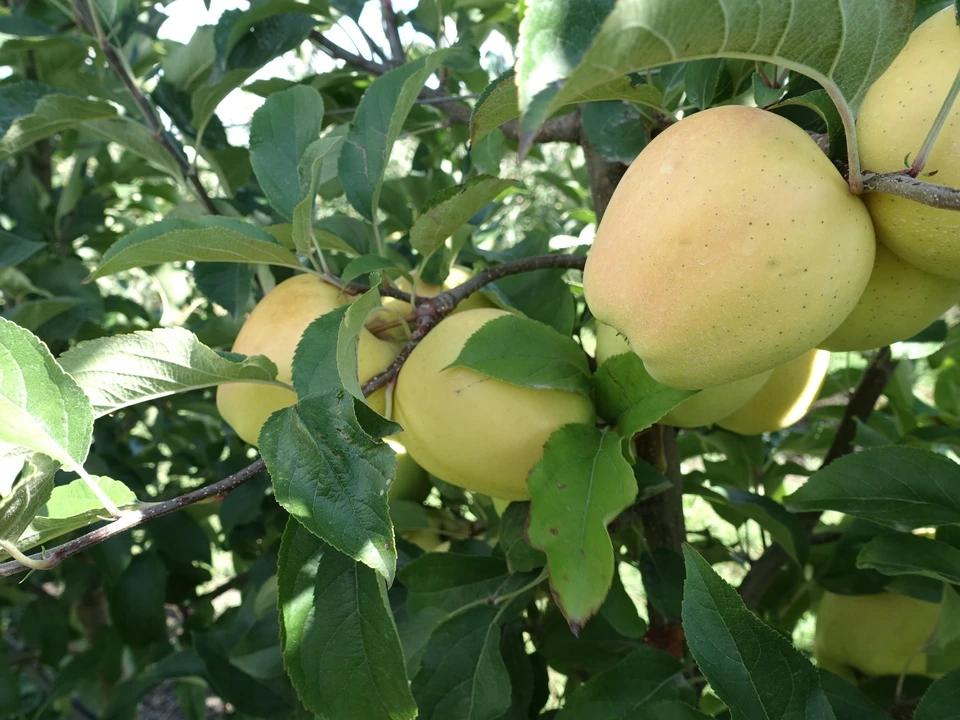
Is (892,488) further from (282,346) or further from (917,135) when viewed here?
→ (282,346)

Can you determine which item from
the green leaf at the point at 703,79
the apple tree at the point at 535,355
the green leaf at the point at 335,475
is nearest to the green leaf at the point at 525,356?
the apple tree at the point at 535,355

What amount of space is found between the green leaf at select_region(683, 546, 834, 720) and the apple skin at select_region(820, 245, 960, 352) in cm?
20

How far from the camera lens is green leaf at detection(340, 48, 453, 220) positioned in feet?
2.25

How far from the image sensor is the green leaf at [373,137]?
0.69 meters

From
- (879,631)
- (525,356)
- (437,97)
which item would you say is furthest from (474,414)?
(879,631)

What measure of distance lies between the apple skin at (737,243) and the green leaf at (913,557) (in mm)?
314

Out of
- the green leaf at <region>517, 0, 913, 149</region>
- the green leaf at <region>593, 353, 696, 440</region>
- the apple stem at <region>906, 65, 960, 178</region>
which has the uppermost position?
the green leaf at <region>517, 0, 913, 149</region>

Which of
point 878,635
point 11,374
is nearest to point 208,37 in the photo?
point 11,374

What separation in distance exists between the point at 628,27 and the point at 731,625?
0.38 m

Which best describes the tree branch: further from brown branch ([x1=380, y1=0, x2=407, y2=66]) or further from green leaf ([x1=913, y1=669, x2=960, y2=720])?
green leaf ([x1=913, y1=669, x2=960, y2=720])

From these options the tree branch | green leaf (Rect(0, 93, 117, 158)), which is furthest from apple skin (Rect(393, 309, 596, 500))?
green leaf (Rect(0, 93, 117, 158))

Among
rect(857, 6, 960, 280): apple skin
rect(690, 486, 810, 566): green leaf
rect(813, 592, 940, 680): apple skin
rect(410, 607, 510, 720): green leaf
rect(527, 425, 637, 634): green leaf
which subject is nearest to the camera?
rect(857, 6, 960, 280): apple skin

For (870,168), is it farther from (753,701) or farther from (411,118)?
(411,118)

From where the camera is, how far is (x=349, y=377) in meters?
0.53
